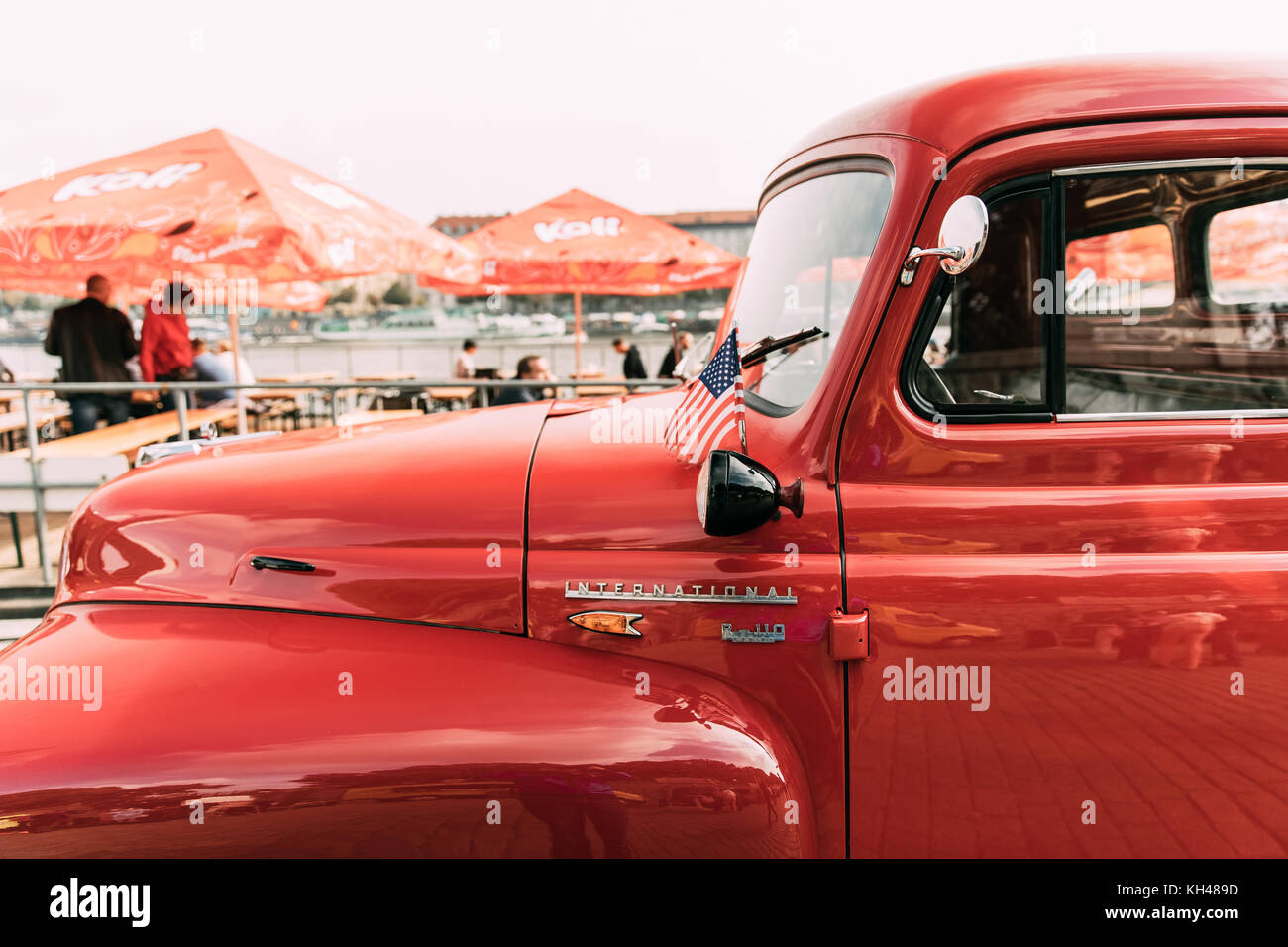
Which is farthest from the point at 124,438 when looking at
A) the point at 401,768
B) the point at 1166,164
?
the point at 1166,164

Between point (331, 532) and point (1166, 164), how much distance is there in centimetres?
183

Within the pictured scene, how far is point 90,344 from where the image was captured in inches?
297

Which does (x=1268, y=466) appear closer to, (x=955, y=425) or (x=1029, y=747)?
(x=955, y=425)

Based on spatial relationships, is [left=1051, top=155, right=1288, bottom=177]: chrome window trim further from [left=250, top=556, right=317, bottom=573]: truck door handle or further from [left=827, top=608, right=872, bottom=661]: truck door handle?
[left=250, top=556, right=317, bottom=573]: truck door handle

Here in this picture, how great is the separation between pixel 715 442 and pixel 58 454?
5588 mm

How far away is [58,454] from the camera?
222 inches

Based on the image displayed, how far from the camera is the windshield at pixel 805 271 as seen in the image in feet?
5.72

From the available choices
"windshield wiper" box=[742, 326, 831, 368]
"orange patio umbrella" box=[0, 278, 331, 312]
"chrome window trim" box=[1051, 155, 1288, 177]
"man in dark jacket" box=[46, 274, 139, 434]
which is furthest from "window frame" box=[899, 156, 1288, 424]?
"orange patio umbrella" box=[0, 278, 331, 312]

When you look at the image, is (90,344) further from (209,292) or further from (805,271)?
(805,271)

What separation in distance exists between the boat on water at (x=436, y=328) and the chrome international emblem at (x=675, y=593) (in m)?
33.4

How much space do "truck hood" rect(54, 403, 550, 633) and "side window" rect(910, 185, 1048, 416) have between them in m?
0.91

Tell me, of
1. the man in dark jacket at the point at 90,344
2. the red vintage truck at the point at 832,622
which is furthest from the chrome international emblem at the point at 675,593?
the man in dark jacket at the point at 90,344

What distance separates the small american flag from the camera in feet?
5.72
